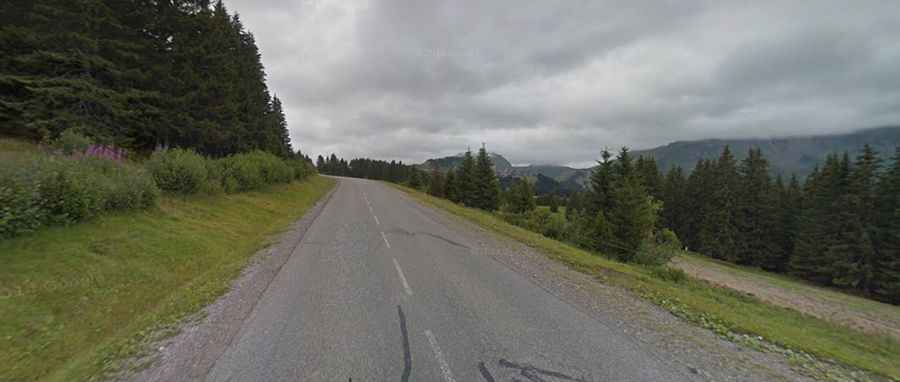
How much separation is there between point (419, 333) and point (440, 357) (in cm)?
66

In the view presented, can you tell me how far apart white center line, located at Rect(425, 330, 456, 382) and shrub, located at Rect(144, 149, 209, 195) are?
14.0 meters

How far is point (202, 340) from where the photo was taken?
400 cm

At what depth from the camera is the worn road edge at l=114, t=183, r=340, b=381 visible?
10.9 feet

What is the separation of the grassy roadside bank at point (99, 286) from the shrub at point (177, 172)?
3.54m

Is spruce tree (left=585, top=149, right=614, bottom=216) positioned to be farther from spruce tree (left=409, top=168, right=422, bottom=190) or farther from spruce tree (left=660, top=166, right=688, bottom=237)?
spruce tree (left=409, top=168, right=422, bottom=190)

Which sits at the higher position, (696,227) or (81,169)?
(81,169)

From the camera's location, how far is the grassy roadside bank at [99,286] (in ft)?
12.5

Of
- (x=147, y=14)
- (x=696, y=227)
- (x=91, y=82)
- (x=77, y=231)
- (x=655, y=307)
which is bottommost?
(x=696, y=227)

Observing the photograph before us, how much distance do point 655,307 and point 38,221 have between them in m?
12.8

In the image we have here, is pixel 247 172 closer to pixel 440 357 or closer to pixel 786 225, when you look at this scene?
pixel 440 357

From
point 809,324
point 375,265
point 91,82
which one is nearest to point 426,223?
point 375,265

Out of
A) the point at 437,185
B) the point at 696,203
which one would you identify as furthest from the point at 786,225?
the point at 437,185

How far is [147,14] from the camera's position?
19.1 meters

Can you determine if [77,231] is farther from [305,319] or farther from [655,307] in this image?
[655,307]
